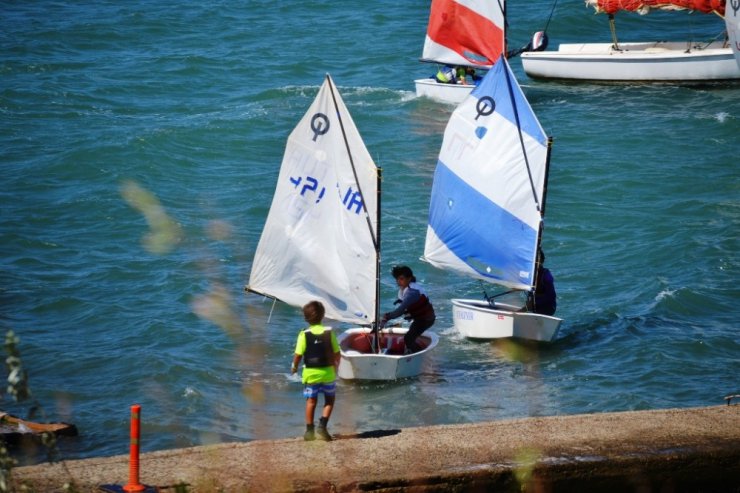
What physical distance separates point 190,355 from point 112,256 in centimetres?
551

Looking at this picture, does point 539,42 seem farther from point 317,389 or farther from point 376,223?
point 317,389

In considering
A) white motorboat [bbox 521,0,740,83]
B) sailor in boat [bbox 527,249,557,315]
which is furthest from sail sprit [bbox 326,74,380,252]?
white motorboat [bbox 521,0,740,83]

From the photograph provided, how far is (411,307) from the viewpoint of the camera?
47.0ft

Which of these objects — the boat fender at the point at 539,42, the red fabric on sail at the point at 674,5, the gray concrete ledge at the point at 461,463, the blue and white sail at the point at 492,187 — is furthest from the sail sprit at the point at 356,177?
the boat fender at the point at 539,42

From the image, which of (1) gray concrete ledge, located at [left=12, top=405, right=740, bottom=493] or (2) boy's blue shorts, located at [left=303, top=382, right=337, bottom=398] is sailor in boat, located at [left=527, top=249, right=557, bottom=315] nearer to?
(1) gray concrete ledge, located at [left=12, top=405, right=740, bottom=493]

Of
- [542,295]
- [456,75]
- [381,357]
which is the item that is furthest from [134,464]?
[456,75]

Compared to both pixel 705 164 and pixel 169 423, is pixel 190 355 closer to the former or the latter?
pixel 169 423

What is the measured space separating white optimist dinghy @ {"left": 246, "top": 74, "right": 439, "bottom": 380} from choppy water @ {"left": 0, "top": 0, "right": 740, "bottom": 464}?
0.59 m

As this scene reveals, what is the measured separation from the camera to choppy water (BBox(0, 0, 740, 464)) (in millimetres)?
14656

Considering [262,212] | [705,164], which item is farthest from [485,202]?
[705,164]

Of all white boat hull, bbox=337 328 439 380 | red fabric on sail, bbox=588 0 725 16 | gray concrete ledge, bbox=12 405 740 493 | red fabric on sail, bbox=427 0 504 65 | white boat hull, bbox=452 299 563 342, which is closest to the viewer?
gray concrete ledge, bbox=12 405 740 493

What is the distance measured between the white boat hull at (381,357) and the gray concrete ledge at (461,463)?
3824 millimetres

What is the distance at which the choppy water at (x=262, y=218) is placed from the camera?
48.1ft

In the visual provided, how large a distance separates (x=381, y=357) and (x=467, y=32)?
18860mm
